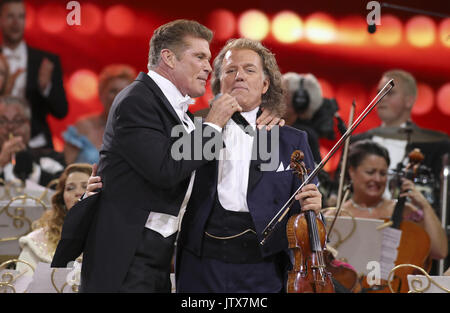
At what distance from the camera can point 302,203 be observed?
2.21m

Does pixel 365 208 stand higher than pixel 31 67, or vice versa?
pixel 31 67

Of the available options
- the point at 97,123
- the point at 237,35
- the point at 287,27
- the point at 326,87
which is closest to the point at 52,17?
the point at 97,123

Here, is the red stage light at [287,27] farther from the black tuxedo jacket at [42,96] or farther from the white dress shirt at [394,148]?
the black tuxedo jacket at [42,96]

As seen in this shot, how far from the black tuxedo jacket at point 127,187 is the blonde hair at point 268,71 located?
507 millimetres

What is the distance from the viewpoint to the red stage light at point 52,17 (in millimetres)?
5195

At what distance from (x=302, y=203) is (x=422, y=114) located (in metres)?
4.22

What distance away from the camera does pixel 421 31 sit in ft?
19.8

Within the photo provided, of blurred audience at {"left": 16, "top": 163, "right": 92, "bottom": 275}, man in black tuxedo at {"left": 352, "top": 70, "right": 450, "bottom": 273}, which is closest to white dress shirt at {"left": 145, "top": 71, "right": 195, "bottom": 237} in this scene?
blurred audience at {"left": 16, "top": 163, "right": 92, "bottom": 275}

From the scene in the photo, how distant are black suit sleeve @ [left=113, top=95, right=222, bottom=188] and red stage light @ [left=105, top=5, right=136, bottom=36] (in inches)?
134

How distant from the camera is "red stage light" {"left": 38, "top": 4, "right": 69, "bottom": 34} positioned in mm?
5195

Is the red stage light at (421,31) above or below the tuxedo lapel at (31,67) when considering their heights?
above

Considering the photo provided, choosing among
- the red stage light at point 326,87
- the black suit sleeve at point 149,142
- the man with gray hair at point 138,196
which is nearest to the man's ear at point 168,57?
the man with gray hair at point 138,196

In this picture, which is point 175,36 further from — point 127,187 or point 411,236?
point 411,236

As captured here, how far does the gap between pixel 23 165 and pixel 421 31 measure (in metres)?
3.56
